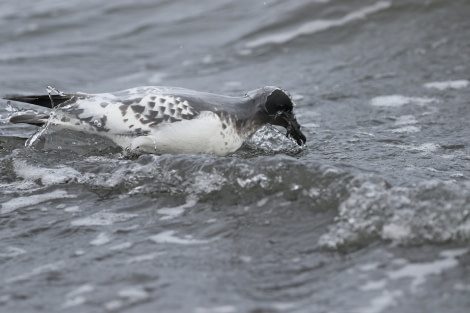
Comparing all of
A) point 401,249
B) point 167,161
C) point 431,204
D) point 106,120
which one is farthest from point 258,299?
point 106,120

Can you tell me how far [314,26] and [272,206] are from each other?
6.56m

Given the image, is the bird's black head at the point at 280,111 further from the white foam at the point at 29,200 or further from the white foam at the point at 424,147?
the white foam at the point at 29,200

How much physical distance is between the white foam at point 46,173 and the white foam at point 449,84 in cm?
432

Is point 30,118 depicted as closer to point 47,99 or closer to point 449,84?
point 47,99

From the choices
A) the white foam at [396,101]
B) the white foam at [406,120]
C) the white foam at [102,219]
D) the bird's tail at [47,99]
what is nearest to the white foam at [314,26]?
the white foam at [396,101]

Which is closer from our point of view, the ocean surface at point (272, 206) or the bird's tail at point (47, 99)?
the ocean surface at point (272, 206)

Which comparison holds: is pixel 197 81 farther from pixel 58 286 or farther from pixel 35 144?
pixel 58 286

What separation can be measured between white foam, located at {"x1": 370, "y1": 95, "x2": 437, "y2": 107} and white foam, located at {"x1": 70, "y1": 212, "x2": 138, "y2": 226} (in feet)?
12.2

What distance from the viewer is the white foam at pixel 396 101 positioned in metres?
8.35

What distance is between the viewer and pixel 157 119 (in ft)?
20.5

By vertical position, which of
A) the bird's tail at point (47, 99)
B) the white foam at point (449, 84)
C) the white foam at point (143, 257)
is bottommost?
the white foam at point (143, 257)

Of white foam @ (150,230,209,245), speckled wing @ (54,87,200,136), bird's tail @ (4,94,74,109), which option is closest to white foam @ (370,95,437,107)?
speckled wing @ (54,87,200,136)

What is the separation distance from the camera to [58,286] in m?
4.54

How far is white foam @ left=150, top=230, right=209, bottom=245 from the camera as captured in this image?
5.00 m
